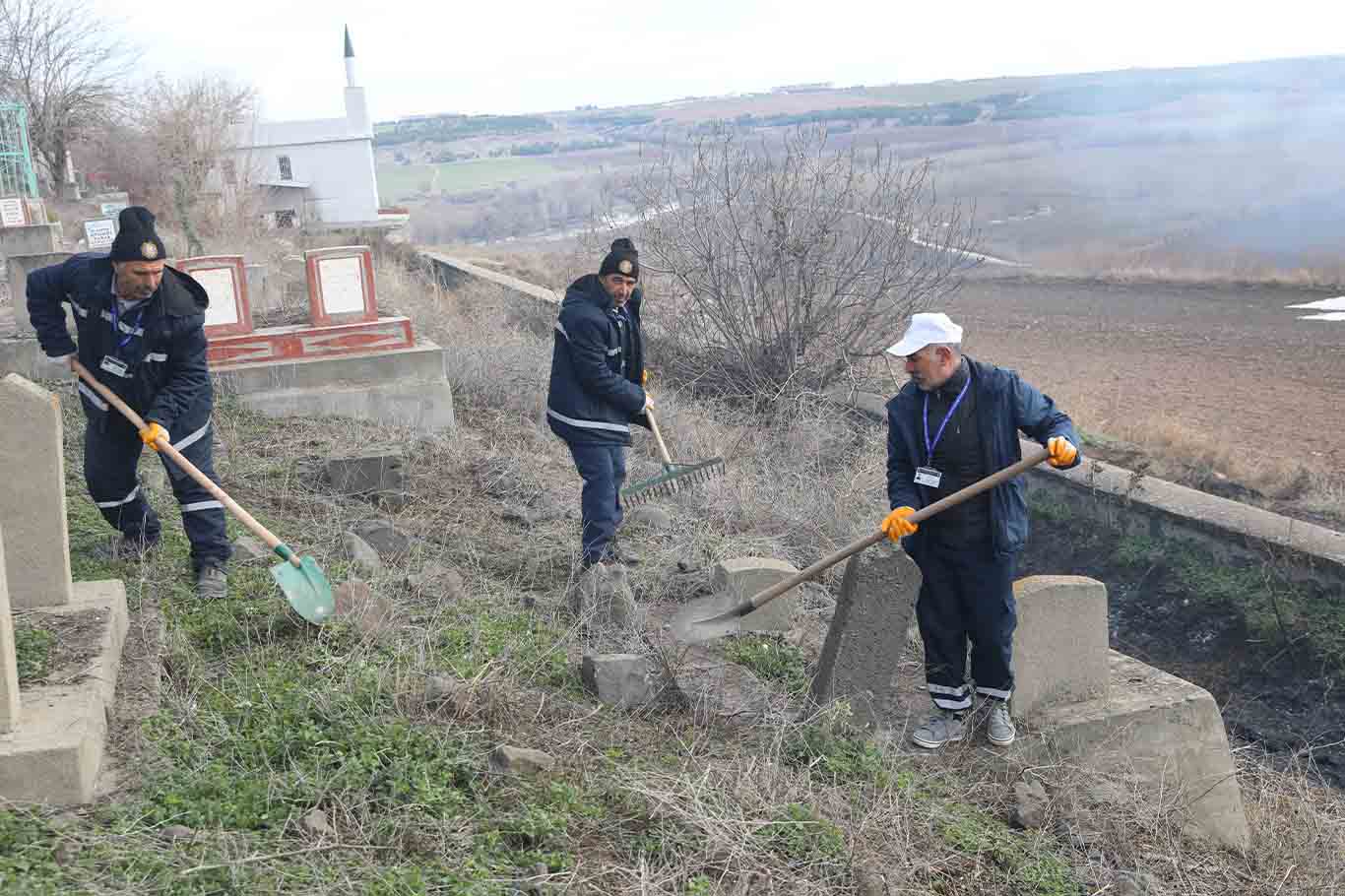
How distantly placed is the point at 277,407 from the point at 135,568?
4122 mm

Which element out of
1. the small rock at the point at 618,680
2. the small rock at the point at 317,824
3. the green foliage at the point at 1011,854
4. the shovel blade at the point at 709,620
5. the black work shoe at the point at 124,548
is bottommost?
the green foliage at the point at 1011,854

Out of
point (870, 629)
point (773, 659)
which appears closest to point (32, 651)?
point (773, 659)

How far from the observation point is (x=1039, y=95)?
9256 cm

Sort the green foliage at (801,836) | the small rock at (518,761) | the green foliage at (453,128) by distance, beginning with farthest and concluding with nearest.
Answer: the green foliage at (453,128), the small rock at (518,761), the green foliage at (801,836)

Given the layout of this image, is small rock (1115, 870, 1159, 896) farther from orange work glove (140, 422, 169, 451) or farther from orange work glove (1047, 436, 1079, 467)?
A: orange work glove (140, 422, 169, 451)

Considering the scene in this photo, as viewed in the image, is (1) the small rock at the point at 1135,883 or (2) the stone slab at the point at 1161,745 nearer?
(1) the small rock at the point at 1135,883

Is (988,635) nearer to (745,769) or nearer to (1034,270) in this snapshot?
(745,769)

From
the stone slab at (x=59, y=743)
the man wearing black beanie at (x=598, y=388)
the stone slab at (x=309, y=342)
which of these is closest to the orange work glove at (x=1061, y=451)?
the man wearing black beanie at (x=598, y=388)

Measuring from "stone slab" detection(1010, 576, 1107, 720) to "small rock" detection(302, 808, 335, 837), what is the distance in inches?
106

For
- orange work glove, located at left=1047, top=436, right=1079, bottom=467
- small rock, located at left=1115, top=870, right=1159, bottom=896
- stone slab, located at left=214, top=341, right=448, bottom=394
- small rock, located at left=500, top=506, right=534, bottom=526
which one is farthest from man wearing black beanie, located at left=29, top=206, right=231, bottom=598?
stone slab, located at left=214, top=341, right=448, bottom=394

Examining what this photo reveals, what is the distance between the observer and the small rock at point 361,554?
18.2 ft

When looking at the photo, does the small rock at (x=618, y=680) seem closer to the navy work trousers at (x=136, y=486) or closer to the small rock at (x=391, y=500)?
the navy work trousers at (x=136, y=486)

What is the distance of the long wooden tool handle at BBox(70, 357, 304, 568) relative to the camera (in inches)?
181

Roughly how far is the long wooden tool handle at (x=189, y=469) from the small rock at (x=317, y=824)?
143cm
